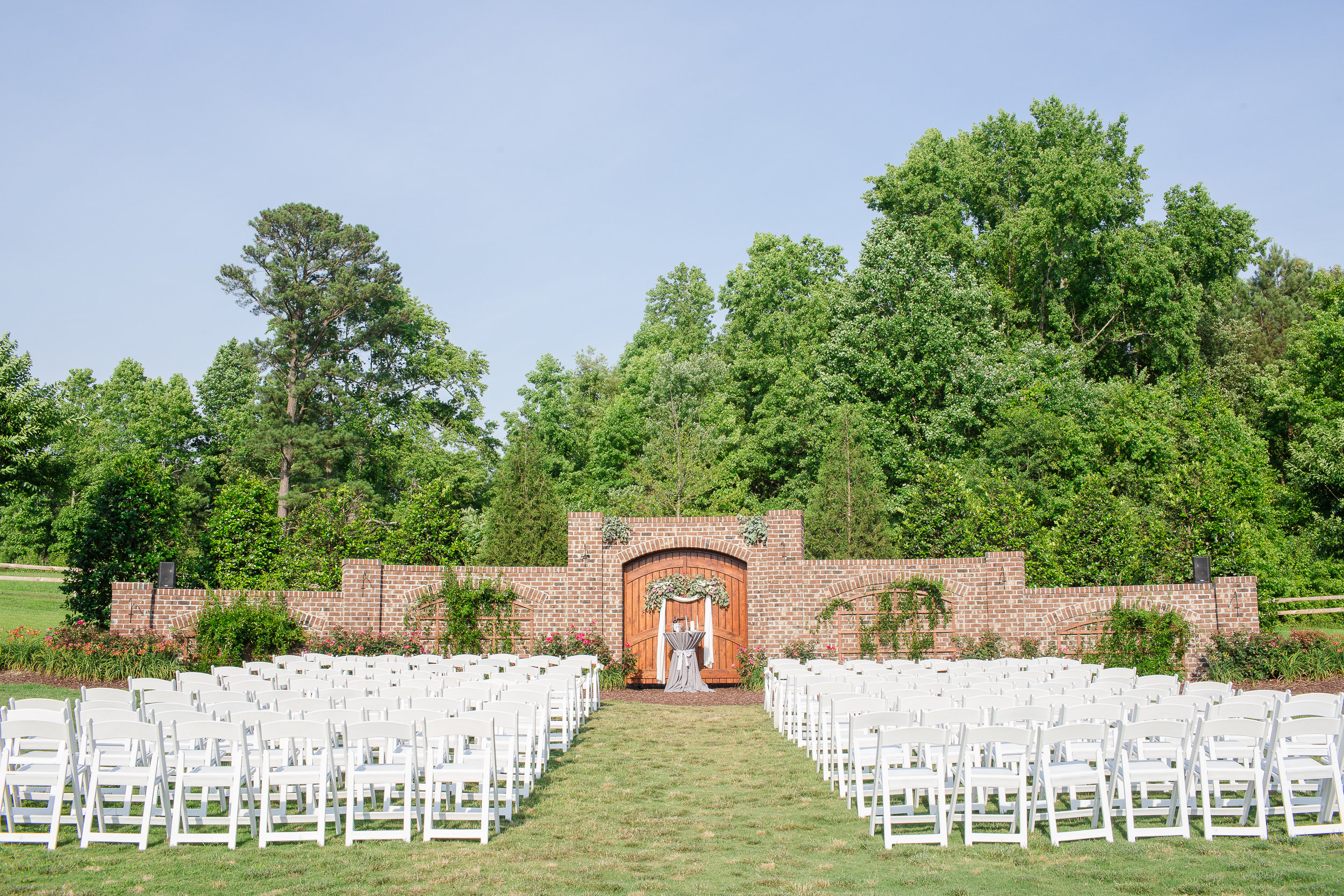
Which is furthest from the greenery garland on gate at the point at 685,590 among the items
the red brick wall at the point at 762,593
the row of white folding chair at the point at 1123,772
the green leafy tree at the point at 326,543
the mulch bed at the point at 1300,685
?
the row of white folding chair at the point at 1123,772

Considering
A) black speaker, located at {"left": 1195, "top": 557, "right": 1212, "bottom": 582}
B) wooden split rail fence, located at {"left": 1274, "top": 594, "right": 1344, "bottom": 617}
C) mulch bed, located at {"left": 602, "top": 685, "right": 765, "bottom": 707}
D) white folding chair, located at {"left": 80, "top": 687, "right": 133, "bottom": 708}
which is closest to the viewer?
white folding chair, located at {"left": 80, "top": 687, "right": 133, "bottom": 708}

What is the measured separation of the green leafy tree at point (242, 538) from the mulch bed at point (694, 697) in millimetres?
8056

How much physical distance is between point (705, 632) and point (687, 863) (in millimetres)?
11616

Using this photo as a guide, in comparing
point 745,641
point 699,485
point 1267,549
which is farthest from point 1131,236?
point 745,641

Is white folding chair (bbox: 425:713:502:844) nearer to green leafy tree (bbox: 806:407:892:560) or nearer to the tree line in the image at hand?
the tree line

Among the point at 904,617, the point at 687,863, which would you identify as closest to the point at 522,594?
the point at 904,617

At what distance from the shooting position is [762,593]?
1884 cm

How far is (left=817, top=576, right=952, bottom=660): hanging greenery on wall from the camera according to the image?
60.7 ft

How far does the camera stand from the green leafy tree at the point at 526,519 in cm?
2598

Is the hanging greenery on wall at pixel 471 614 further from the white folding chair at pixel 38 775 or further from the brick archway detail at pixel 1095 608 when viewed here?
the white folding chair at pixel 38 775

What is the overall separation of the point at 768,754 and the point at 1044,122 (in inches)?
1177

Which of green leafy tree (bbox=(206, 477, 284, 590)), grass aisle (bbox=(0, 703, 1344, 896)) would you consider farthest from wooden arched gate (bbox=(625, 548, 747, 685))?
grass aisle (bbox=(0, 703, 1344, 896))

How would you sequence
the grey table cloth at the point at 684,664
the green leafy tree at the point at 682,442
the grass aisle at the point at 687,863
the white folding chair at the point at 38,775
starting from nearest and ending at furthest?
1. the grass aisle at the point at 687,863
2. the white folding chair at the point at 38,775
3. the grey table cloth at the point at 684,664
4. the green leafy tree at the point at 682,442

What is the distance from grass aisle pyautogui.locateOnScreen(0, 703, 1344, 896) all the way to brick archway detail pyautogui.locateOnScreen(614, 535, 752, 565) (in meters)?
10.0
